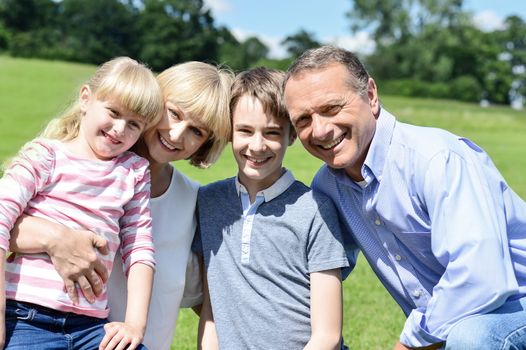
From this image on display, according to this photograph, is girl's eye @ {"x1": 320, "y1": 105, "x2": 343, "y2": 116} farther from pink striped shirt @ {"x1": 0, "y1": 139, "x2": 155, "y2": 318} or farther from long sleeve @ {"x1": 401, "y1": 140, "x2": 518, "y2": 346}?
pink striped shirt @ {"x1": 0, "y1": 139, "x2": 155, "y2": 318}

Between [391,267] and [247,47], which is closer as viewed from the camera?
[391,267]

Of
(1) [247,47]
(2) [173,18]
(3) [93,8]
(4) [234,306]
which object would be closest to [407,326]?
(4) [234,306]

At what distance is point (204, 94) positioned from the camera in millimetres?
3180

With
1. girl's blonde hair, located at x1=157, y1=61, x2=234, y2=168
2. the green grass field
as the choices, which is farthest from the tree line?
girl's blonde hair, located at x1=157, y1=61, x2=234, y2=168

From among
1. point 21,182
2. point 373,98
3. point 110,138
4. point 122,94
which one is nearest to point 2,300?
point 21,182

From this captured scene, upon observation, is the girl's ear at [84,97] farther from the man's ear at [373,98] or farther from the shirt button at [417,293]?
the shirt button at [417,293]

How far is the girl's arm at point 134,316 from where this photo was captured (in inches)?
108

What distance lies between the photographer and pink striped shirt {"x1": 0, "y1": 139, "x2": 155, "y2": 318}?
2744 mm

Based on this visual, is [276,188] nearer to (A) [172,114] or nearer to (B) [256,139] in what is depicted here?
(B) [256,139]

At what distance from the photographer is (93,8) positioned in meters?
88.9

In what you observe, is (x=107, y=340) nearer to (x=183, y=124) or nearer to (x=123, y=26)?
(x=183, y=124)

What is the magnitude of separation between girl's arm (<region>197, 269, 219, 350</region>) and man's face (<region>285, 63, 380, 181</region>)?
0.94 meters

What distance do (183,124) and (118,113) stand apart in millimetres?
320

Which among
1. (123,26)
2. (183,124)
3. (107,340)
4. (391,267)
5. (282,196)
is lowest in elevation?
(107,340)
